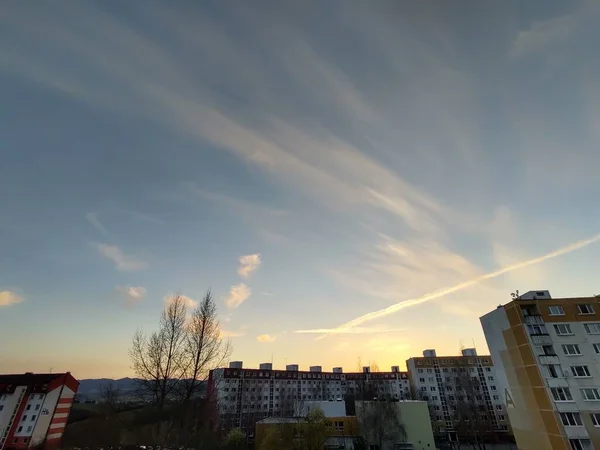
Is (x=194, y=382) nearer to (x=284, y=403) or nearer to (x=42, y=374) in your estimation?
(x=42, y=374)

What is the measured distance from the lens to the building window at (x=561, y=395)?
97.0ft

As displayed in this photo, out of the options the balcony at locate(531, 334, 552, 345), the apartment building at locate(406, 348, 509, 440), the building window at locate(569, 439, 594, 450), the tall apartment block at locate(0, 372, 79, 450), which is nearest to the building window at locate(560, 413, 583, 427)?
the building window at locate(569, 439, 594, 450)

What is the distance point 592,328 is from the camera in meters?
31.8

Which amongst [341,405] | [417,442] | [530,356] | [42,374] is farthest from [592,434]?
[42,374]

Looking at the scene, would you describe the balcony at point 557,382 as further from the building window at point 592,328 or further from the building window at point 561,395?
the building window at point 592,328

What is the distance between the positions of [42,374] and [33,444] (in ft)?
45.2

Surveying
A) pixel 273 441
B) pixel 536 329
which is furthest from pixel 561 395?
pixel 273 441

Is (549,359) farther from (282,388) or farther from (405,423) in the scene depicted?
(282,388)

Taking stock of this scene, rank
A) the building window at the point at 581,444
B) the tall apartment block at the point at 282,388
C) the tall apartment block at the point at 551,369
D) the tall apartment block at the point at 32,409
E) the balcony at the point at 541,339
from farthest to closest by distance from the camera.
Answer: the tall apartment block at the point at 282,388
the tall apartment block at the point at 32,409
the balcony at the point at 541,339
the tall apartment block at the point at 551,369
the building window at the point at 581,444

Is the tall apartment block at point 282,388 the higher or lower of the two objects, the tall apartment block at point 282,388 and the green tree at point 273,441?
the higher

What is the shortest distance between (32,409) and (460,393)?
78401 millimetres

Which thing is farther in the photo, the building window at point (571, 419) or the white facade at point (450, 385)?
the white facade at point (450, 385)

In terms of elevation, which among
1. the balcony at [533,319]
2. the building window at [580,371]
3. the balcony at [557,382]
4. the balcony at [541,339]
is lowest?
the balcony at [557,382]

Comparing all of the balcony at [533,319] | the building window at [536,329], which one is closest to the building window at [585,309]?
the balcony at [533,319]
